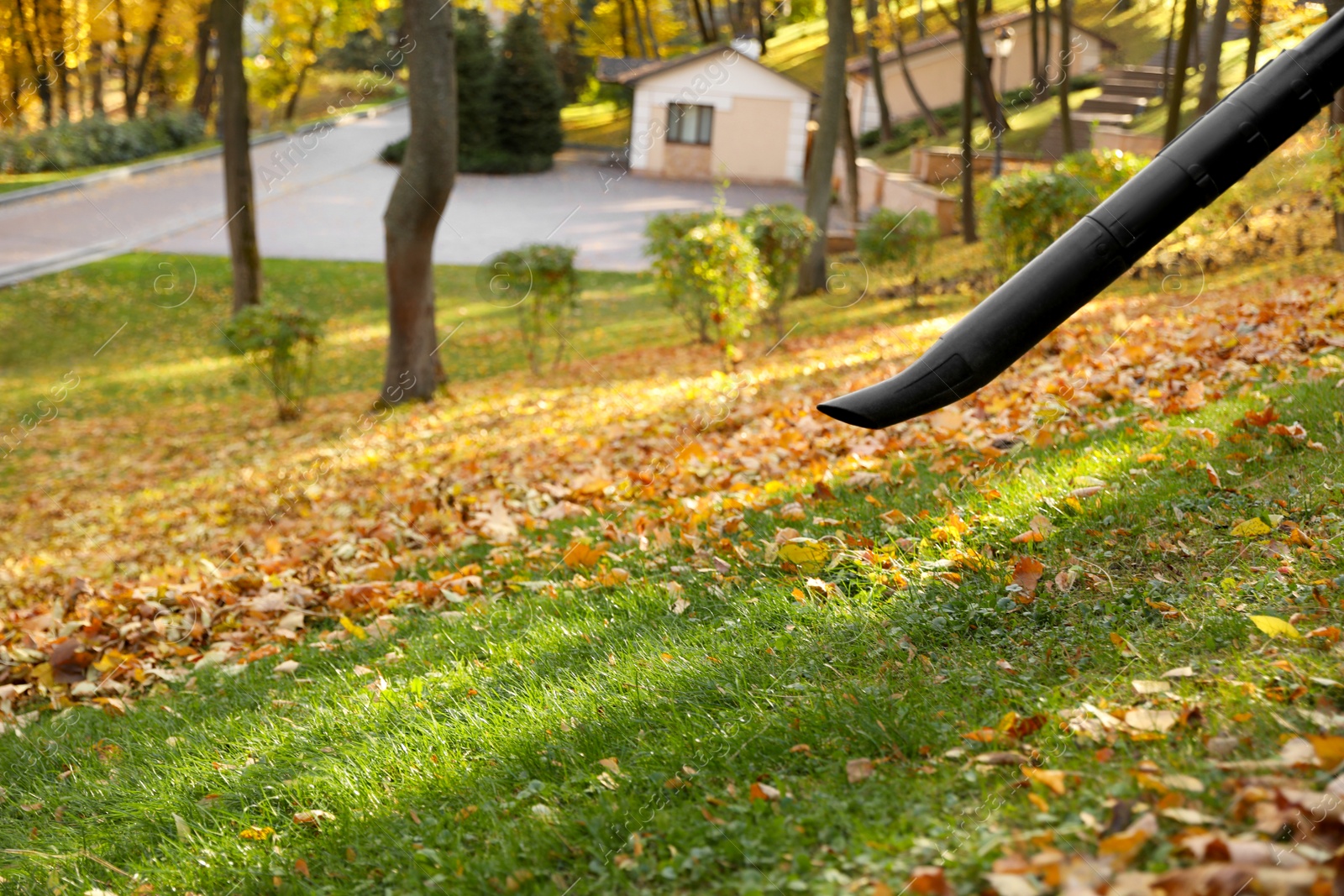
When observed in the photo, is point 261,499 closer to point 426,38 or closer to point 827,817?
point 426,38

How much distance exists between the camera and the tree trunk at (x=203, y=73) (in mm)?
33031

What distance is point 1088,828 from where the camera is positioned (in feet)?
6.81

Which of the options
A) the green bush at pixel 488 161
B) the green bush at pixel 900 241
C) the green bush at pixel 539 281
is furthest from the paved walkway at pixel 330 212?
the green bush at pixel 539 281

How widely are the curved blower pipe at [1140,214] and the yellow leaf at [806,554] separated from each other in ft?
3.17

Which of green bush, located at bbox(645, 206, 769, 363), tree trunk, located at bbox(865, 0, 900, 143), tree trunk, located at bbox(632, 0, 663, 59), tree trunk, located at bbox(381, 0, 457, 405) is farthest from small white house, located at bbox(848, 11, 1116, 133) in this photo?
tree trunk, located at bbox(381, 0, 457, 405)

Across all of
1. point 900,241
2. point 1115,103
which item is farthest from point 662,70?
point 900,241

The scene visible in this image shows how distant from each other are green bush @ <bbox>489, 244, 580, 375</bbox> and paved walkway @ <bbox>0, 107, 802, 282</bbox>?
6444 millimetres

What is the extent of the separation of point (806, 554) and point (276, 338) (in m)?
10.0

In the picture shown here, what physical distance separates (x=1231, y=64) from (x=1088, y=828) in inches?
1077

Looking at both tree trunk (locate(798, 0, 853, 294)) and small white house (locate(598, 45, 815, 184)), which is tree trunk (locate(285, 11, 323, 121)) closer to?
small white house (locate(598, 45, 815, 184))

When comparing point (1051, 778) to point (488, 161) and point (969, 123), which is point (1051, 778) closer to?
point (969, 123)

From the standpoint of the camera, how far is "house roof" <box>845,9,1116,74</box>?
3312cm

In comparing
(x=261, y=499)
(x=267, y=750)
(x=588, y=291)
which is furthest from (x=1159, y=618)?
(x=588, y=291)

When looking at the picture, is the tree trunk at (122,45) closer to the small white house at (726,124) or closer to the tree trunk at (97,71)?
the tree trunk at (97,71)
